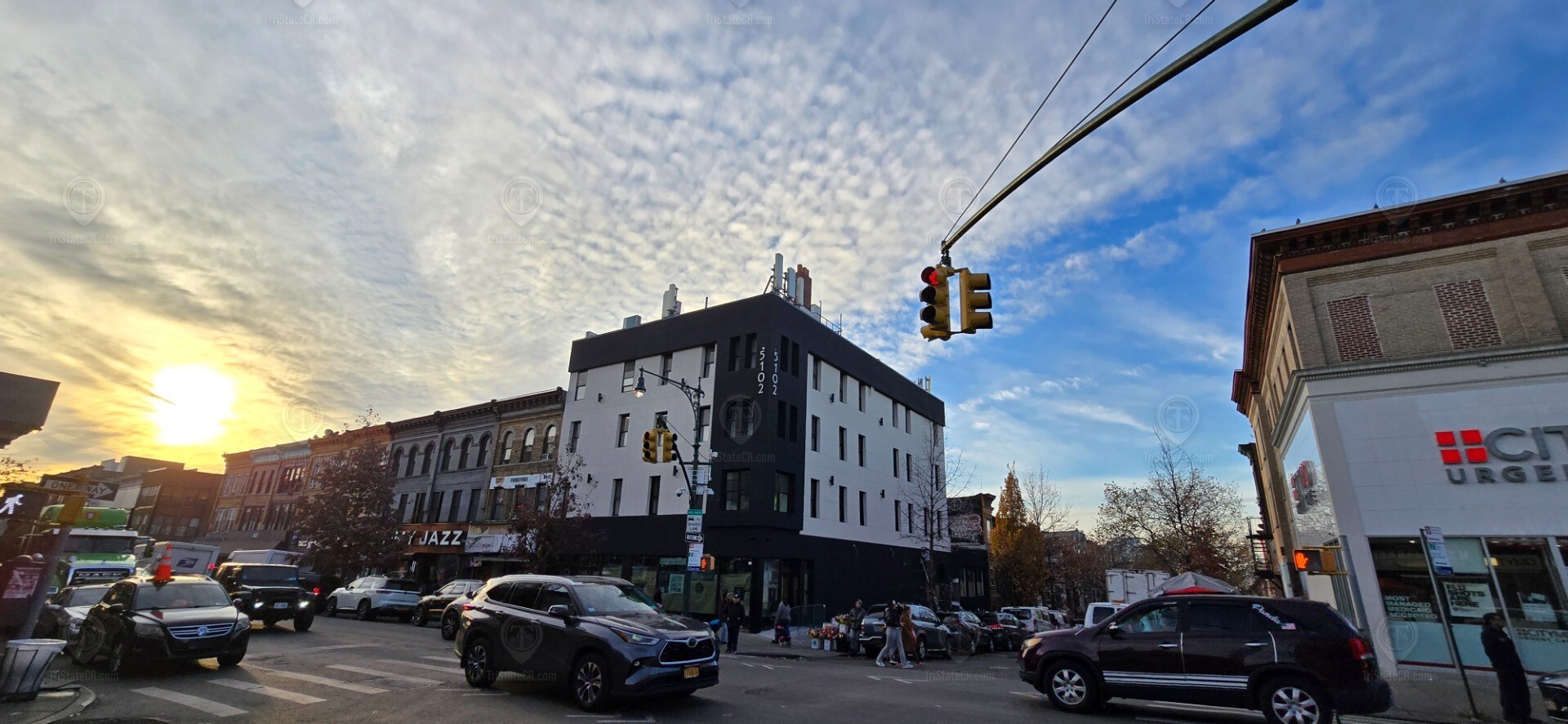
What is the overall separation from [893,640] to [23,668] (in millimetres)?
16321

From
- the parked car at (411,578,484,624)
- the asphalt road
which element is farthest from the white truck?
the parked car at (411,578,484,624)

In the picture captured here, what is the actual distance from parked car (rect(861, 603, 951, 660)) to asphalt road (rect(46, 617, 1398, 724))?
6.17m

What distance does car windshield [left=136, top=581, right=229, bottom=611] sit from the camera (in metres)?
11.8

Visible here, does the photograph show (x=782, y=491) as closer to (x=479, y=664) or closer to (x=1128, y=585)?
(x=1128, y=585)

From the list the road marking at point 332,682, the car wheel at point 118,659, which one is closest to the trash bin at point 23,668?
the car wheel at point 118,659

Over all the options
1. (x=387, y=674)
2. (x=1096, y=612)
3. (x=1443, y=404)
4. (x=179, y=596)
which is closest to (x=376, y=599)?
(x=179, y=596)

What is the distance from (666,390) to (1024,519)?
31.9 m

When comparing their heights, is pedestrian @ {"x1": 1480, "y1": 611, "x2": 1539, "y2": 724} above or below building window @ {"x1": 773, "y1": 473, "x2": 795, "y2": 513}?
below

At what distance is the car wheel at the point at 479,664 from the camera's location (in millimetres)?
10242

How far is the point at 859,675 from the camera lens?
46.3ft

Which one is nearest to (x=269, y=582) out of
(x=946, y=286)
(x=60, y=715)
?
(x=60, y=715)

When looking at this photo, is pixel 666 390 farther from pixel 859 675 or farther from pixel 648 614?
pixel 648 614

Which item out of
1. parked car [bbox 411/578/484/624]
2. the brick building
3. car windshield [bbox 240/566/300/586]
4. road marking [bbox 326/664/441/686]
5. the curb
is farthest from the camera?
parked car [bbox 411/578/484/624]

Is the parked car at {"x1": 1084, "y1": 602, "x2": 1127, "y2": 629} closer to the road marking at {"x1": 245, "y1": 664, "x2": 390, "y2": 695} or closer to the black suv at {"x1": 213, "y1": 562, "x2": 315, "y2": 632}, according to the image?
the road marking at {"x1": 245, "y1": 664, "x2": 390, "y2": 695}
